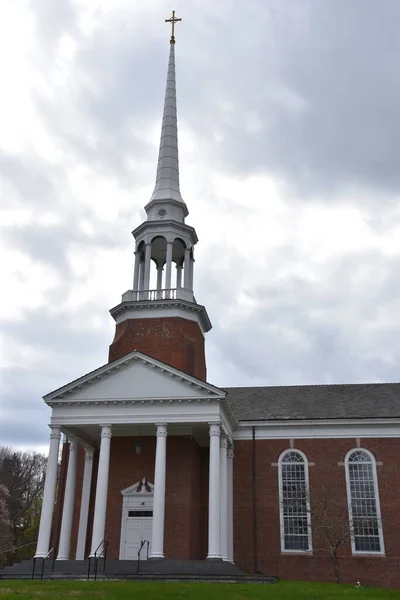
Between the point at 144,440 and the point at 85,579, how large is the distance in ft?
26.8

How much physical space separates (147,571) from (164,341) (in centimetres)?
1243

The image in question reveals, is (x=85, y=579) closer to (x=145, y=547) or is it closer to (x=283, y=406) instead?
(x=145, y=547)

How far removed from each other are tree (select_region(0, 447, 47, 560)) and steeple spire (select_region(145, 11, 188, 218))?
120ft

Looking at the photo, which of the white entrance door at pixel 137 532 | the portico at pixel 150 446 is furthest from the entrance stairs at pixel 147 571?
the white entrance door at pixel 137 532

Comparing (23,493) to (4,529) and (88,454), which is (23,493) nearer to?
(4,529)

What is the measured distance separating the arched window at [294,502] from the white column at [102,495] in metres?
9.33

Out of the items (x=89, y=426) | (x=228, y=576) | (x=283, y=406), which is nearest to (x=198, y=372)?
(x=283, y=406)

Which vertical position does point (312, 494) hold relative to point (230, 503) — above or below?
above

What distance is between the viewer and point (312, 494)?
101 feet

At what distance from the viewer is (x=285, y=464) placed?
3188 cm

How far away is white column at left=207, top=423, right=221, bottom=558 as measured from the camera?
2551cm

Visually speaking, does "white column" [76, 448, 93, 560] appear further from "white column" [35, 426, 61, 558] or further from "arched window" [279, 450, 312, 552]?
"arched window" [279, 450, 312, 552]

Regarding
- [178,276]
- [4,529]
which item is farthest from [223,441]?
[4,529]

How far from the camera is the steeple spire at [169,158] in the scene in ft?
124
